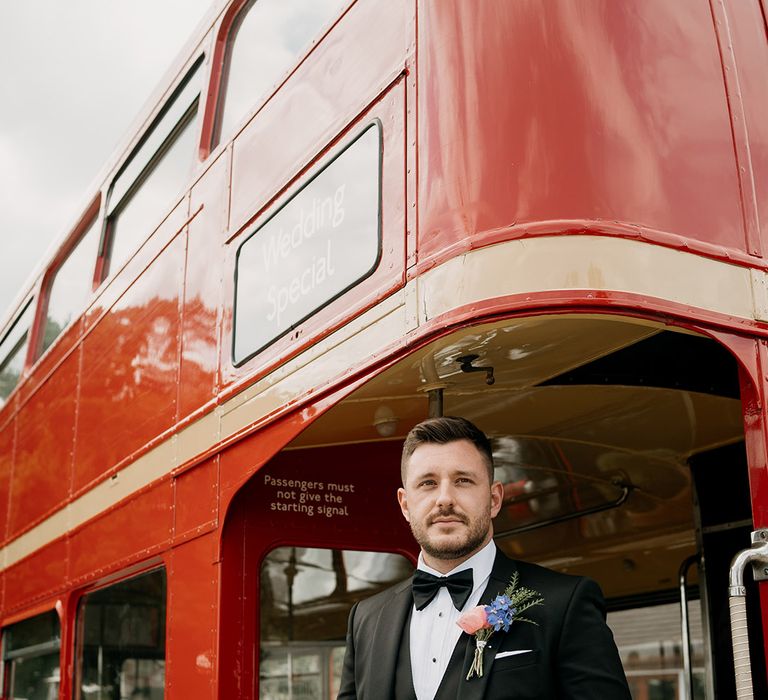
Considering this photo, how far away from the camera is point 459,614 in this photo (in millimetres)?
2387

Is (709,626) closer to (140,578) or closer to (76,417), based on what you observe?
(140,578)

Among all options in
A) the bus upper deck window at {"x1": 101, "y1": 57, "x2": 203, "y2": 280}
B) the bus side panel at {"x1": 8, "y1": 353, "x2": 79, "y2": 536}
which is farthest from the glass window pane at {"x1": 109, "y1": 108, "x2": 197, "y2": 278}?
the bus side panel at {"x1": 8, "y1": 353, "x2": 79, "y2": 536}

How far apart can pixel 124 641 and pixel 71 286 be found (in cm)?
265

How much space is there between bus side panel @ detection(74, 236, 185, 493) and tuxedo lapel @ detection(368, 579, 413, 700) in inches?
63.2

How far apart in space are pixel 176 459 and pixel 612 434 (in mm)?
1743

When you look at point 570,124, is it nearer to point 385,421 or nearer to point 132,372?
Answer: point 385,421

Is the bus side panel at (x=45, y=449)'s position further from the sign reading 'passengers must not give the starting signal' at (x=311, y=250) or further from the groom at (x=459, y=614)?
the groom at (x=459, y=614)

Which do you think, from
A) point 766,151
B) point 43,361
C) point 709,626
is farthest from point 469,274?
point 43,361

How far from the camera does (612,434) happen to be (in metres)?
4.06

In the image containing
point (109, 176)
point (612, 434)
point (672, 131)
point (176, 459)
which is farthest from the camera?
point (109, 176)

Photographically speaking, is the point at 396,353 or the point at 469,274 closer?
the point at 469,274

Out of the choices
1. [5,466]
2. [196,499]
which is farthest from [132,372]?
[5,466]

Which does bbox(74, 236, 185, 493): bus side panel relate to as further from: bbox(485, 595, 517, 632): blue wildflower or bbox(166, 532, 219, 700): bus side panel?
bbox(485, 595, 517, 632): blue wildflower

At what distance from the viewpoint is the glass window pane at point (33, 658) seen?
5.20 metres
